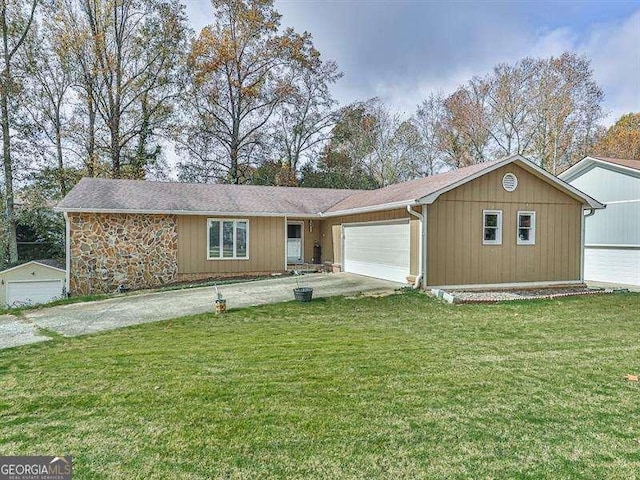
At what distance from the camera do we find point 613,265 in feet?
47.2

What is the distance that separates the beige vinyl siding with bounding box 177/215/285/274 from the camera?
564 inches

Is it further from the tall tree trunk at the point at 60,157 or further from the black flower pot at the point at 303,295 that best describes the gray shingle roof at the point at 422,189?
Answer: the tall tree trunk at the point at 60,157

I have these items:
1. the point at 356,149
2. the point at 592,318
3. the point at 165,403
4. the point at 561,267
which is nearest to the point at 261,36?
the point at 356,149

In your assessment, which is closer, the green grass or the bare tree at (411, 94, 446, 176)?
the green grass

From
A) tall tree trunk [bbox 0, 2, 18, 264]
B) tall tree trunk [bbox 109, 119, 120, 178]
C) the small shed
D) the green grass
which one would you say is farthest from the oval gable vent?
tall tree trunk [bbox 0, 2, 18, 264]

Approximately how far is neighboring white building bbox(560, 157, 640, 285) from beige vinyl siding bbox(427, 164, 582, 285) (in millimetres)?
2546

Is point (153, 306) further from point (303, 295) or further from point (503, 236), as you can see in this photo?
point (503, 236)

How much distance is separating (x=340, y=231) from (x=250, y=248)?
3435 millimetres

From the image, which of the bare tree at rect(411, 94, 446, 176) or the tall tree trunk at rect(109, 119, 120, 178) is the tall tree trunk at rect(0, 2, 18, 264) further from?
the bare tree at rect(411, 94, 446, 176)

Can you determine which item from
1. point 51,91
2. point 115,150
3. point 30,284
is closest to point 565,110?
point 115,150

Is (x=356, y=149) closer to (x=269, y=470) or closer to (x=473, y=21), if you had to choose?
(x=473, y=21)

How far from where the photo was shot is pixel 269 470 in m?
2.75

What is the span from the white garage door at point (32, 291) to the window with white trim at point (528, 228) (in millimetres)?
14873

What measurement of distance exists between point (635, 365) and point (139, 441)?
215 inches
